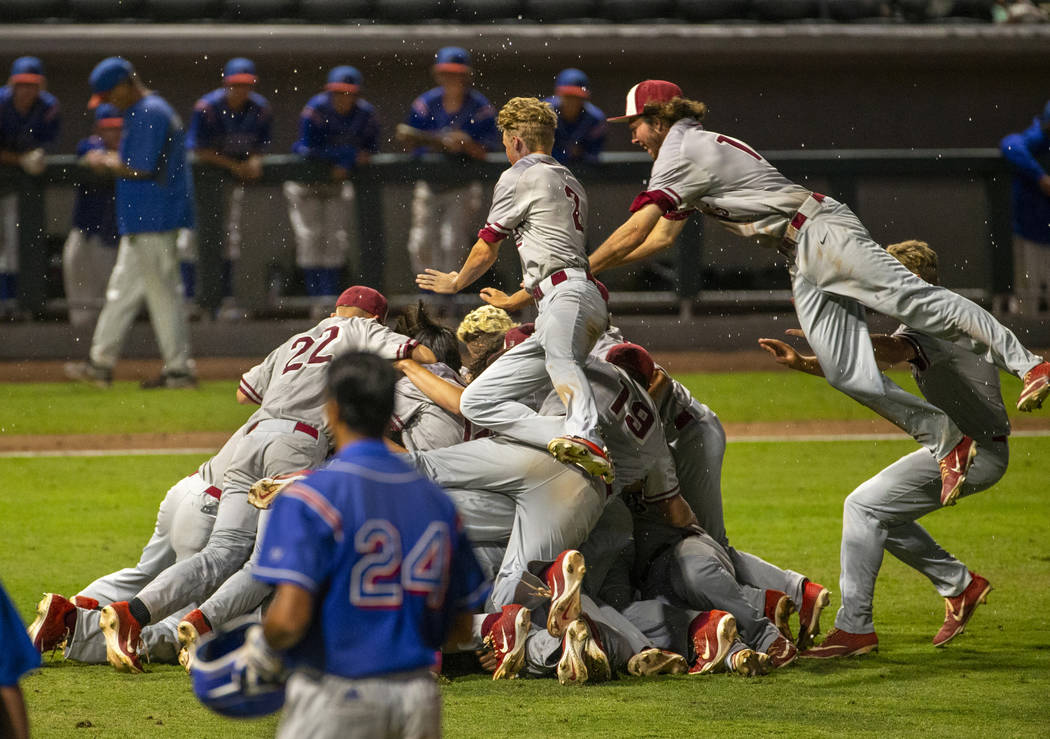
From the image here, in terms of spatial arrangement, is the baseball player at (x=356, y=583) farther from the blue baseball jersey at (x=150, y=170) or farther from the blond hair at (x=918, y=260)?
the blue baseball jersey at (x=150, y=170)

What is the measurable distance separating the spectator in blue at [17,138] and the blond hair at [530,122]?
8.97m

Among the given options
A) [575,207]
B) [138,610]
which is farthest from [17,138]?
[138,610]

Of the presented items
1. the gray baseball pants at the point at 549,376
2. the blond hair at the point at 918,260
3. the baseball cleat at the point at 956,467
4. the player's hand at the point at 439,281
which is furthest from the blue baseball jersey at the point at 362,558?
the blond hair at the point at 918,260

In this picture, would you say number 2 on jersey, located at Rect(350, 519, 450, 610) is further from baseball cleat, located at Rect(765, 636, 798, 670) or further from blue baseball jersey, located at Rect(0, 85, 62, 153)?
blue baseball jersey, located at Rect(0, 85, 62, 153)

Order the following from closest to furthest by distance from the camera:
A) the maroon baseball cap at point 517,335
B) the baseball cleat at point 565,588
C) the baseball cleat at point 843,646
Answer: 1. the baseball cleat at point 565,588
2. the baseball cleat at point 843,646
3. the maroon baseball cap at point 517,335

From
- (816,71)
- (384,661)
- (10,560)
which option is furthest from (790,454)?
(816,71)

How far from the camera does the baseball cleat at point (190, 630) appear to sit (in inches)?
192

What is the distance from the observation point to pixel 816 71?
62.6ft

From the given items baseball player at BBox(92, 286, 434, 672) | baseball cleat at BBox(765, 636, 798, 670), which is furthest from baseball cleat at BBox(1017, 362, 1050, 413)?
baseball player at BBox(92, 286, 434, 672)

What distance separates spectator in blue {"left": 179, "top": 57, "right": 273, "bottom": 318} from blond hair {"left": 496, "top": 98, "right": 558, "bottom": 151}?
8.21m

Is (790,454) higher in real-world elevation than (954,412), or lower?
lower

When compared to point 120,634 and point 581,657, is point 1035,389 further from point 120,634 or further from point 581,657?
point 120,634

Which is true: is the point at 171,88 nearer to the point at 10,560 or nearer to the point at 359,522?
the point at 10,560

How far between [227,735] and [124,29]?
15.0m
